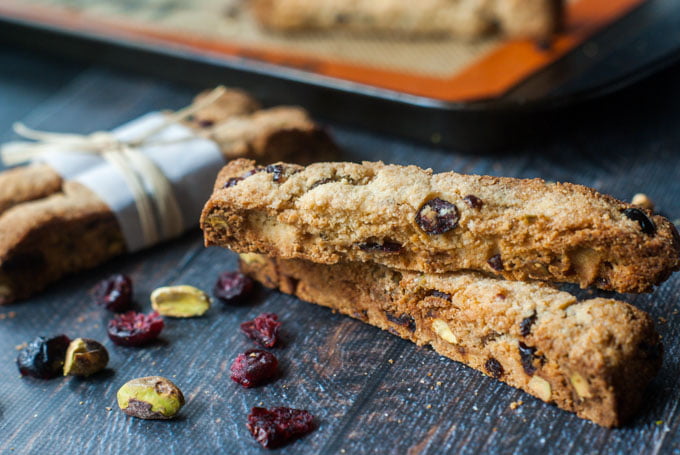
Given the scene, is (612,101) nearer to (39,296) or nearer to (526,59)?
(526,59)

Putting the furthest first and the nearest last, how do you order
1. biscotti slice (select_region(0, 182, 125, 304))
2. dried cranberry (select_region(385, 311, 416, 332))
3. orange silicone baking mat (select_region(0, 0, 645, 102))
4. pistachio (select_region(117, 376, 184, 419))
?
orange silicone baking mat (select_region(0, 0, 645, 102)) → biscotti slice (select_region(0, 182, 125, 304)) → dried cranberry (select_region(385, 311, 416, 332)) → pistachio (select_region(117, 376, 184, 419))

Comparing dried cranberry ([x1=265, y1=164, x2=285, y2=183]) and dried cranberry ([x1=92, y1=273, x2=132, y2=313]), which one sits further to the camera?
dried cranberry ([x1=92, y1=273, x2=132, y2=313])

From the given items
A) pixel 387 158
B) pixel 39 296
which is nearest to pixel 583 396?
pixel 387 158

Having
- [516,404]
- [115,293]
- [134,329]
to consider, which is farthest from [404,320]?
[115,293]

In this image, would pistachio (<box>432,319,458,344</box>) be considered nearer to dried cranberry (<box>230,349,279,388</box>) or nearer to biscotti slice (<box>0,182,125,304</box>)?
dried cranberry (<box>230,349,279,388</box>)

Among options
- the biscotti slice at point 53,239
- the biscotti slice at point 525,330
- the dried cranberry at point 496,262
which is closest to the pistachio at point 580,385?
the biscotti slice at point 525,330

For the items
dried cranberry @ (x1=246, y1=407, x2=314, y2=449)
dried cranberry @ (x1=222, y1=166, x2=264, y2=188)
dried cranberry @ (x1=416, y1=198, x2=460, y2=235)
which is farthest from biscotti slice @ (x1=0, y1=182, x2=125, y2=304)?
dried cranberry @ (x1=416, y1=198, x2=460, y2=235)

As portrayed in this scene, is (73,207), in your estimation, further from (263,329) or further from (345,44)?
(345,44)

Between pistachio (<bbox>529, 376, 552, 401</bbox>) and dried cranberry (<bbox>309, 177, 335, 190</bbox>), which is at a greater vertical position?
dried cranberry (<bbox>309, 177, 335, 190</bbox>)
